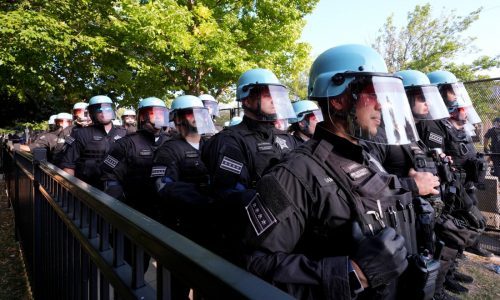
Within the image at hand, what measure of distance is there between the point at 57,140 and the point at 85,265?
8842mm

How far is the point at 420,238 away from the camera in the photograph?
1910mm

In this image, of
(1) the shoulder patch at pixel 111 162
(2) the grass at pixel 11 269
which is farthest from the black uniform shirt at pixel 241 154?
(2) the grass at pixel 11 269

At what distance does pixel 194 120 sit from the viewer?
4.27 meters

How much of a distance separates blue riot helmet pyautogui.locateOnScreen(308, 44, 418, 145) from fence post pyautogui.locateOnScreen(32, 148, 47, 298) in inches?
102

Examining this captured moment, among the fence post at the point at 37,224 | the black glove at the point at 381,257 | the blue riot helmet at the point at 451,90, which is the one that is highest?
the blue riot helmet at the point at 451,90

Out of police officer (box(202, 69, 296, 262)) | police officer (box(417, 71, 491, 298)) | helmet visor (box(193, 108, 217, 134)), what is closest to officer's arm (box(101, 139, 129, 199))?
helmet visor (box(193, 108, 217, 134))

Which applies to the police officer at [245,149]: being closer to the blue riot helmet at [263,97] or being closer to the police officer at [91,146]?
the blue riot helmet at [263,97]

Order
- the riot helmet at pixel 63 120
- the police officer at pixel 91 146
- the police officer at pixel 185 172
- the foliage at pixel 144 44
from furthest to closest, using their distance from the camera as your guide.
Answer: the riot helmet at pixel 63 120 → the foliage at pixel 144 44 → the police officer at pixel 91 146 → the police officer at pixel 185 172

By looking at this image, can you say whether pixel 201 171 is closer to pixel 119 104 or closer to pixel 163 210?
pixel 163 210

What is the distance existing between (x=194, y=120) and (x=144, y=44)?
7.70 m

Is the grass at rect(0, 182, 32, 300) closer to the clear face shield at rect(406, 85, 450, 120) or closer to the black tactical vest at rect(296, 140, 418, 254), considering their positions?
the black tactical vest at rect(296, 140, 418, 254)

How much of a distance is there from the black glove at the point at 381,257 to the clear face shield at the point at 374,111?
0.54m

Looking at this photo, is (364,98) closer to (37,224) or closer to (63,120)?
(37,224)

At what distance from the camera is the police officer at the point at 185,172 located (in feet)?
11.0
